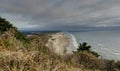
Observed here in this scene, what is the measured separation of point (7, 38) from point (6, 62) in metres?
3.98

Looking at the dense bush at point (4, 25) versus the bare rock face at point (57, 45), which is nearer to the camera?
the dense bush at point (4, 25)

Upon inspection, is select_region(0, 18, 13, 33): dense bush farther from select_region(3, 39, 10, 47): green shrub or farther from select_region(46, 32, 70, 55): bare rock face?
select_region(3, 39, 10, 47): green shrub

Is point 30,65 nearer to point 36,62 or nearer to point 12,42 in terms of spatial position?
point 36,62

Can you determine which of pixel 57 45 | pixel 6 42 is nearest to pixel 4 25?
pixel 6 42

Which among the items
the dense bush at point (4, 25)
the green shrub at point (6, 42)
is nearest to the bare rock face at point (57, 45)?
the dense bush at point (4, 25)

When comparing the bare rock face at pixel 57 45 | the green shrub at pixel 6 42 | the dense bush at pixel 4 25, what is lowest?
the bare rock face at pixel 57 45

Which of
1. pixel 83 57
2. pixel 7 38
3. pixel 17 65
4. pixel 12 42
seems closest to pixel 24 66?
pixel 17 65

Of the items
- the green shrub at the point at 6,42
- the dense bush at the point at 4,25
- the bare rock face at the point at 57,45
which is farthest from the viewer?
the bare rock face at the point at 57,45

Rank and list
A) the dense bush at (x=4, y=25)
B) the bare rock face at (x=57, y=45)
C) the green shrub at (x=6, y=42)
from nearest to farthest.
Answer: the green shrub at (x=6, y=42) → the dense bush at (x=4, y=25) → the bare rock face at (x=57, y=45)

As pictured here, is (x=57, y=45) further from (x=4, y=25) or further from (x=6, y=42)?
(x=6, y=42)

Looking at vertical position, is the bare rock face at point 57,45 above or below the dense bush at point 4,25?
below

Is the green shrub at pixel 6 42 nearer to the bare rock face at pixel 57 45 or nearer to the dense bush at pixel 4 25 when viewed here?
the dense bush at pixel 4 25

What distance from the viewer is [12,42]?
10195 millimetres

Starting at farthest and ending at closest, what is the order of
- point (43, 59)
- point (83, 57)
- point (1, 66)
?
point (83, 57), point (43, 59), point (1, 66)
